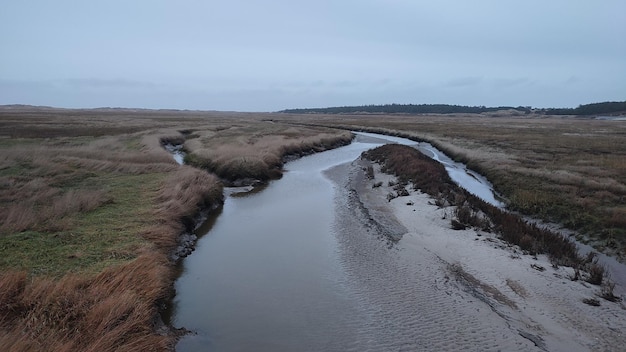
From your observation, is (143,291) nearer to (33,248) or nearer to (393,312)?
(33,248)

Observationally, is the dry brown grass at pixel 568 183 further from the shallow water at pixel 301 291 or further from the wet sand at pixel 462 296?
the shallow water at pixel 301 291

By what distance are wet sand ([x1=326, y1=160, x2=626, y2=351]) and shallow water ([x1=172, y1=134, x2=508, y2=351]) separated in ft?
0.17

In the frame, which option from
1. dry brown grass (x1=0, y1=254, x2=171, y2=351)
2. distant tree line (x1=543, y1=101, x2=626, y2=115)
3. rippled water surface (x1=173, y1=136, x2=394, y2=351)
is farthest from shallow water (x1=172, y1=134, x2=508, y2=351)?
distant tree line (x1=543, y1=101, x2=626, y2=115)

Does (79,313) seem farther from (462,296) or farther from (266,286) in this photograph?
(462,296)

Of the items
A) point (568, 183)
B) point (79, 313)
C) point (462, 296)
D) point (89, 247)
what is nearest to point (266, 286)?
point (79, 313)

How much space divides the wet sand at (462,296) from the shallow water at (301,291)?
5cm

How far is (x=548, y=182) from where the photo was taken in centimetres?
2417

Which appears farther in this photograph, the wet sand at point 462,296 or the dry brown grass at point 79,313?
the wet sand at point 462,296

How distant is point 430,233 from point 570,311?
6.33 m

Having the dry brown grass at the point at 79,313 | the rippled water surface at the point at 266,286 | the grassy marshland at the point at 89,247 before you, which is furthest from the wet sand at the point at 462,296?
the grassy marshland at the point at 89,247

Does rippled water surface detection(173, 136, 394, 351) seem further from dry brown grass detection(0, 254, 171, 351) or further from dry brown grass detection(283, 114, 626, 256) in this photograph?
dry brown grass detection(283, 114, 626, 256)

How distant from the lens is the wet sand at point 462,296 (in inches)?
345

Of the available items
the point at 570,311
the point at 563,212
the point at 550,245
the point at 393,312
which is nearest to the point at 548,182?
the point at 563,212

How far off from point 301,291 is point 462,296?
4.20m
